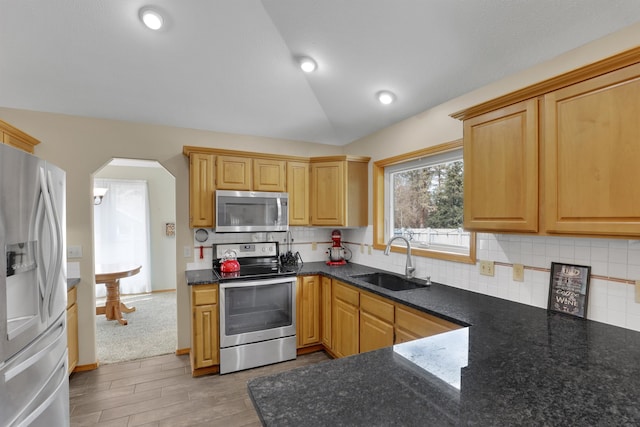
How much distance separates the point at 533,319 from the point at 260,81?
2.80 metres

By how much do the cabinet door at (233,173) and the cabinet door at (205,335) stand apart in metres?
1.19

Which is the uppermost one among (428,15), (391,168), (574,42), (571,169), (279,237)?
(428,15)

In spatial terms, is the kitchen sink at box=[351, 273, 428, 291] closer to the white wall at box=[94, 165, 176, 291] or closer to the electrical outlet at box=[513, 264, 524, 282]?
the electrical outlet at box=[513, 264, 524, 282]

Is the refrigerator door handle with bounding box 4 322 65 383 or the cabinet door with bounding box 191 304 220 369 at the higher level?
the refrigerator door handle with bounding box 4 322 65 383

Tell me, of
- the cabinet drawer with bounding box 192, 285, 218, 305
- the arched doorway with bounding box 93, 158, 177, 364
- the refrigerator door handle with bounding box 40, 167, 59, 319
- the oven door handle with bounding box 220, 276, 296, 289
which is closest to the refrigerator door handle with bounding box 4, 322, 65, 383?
the refrigerator door handle with bounding box 40, 167, 59, 319

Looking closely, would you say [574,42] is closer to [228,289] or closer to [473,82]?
[473,82]

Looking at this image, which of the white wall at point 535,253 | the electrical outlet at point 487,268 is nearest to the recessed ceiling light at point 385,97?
the white wall at point 535,253

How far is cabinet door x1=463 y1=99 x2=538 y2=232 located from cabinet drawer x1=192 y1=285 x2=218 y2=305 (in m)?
2.19

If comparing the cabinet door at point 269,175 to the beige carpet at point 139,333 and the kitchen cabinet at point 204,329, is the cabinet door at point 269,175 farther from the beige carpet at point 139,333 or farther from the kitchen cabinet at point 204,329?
the beige carpet at point 139,333

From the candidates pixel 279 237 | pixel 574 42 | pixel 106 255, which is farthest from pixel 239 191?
pixel 106 255

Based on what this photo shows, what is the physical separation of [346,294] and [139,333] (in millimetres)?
2780

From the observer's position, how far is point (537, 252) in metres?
1.95

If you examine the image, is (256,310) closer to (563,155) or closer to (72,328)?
(72,328)

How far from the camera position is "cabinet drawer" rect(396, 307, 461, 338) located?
186cm
